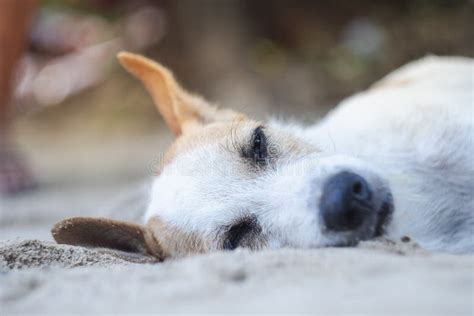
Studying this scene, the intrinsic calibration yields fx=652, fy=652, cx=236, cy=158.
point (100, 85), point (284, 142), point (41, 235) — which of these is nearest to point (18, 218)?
point (41, 235)

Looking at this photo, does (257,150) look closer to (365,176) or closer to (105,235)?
(365,176)

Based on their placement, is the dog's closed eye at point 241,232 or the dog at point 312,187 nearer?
the dog at point 312,187

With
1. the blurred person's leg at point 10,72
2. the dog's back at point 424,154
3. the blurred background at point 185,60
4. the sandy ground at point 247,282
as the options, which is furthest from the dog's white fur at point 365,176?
the blurred background at point 185,60

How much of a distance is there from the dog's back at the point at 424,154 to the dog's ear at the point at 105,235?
2.53 feet

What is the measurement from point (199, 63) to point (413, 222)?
544 centimetres

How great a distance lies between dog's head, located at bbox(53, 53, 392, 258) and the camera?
1847 mm

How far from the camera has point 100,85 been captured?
807 cm

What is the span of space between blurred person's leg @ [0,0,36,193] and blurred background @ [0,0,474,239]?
0.17 meters

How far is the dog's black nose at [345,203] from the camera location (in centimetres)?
180

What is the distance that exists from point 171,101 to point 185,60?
4.77m

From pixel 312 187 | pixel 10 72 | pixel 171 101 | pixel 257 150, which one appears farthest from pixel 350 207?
pixel 10 72

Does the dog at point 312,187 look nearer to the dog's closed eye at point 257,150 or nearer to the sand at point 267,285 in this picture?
the dog's closed eye at point 257,150

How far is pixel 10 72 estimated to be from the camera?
4.53 m

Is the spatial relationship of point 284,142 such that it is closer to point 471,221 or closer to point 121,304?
point 471,221
